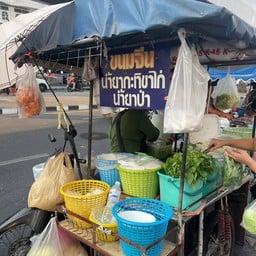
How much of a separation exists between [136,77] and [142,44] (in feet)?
0.73

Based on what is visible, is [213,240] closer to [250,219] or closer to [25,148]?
[250,219]

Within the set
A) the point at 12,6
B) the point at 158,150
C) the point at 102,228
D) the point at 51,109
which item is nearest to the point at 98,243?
the point at 102,228

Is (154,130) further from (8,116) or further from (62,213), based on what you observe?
(8,116)

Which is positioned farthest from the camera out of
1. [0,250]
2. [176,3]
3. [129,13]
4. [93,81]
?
[0,250]

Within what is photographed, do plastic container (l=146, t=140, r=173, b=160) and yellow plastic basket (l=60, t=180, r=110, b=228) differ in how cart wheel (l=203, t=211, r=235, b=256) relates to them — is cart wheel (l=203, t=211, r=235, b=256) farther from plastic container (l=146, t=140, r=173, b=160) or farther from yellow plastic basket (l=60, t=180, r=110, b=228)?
yellow plastic basket (l=60, t=180, r=110, b=228)

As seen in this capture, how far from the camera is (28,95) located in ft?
7.48

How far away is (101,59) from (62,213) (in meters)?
1.20

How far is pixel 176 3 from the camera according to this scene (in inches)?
57.7

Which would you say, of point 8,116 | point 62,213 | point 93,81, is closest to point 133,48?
point 93,81

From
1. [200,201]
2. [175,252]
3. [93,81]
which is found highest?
[93,81]

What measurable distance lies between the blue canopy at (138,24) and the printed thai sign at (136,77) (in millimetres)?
87

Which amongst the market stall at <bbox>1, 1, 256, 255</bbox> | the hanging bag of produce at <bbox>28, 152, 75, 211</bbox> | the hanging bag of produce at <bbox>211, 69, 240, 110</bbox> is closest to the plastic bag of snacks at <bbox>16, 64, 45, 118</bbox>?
the market stall at <bbox>1, 1, 256, 255</bbox>

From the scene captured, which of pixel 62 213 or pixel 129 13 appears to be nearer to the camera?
pixel 129 13

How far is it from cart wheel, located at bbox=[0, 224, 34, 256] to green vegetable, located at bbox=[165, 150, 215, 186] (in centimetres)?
136
